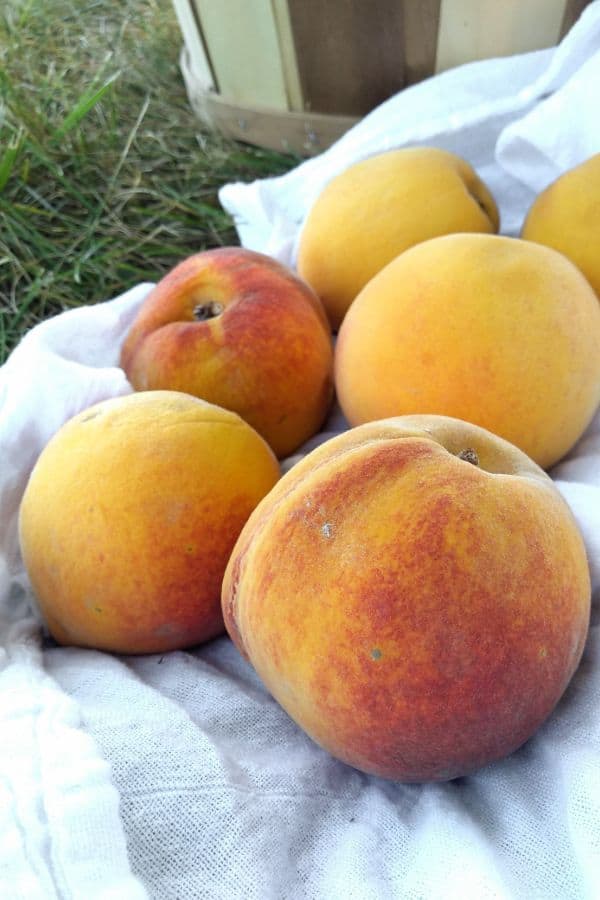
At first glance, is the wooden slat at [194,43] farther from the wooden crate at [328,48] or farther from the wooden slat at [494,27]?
the wooden slat at [494,27]

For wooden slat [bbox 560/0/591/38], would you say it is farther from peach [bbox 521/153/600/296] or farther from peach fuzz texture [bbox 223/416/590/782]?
peach fuzz texture [bbox 223/416/590/782]

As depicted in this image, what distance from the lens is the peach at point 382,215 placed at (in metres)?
0.87

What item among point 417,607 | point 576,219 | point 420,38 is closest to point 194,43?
point 420,38

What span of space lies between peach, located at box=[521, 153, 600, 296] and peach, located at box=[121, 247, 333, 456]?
24 centimetres

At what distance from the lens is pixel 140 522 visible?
0.60 metres

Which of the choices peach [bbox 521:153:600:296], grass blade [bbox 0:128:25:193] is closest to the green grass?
grass blade [bbox 0:128:25:193]

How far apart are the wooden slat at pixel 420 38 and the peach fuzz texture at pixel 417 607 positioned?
0.81 m

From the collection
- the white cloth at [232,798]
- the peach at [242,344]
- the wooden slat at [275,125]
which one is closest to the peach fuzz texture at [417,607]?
the white cloth at [232,798]

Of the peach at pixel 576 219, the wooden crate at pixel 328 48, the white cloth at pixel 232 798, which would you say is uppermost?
the wooden crate at pixel 328 48

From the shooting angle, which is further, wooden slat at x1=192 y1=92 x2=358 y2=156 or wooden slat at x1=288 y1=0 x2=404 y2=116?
wooden slat at x1=192 y1=92 x2=358 y2=156

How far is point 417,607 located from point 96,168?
118cm

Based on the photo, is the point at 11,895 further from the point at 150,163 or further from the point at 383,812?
the point at 150,163

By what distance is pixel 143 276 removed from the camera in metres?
1.26

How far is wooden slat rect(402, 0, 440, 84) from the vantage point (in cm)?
109
